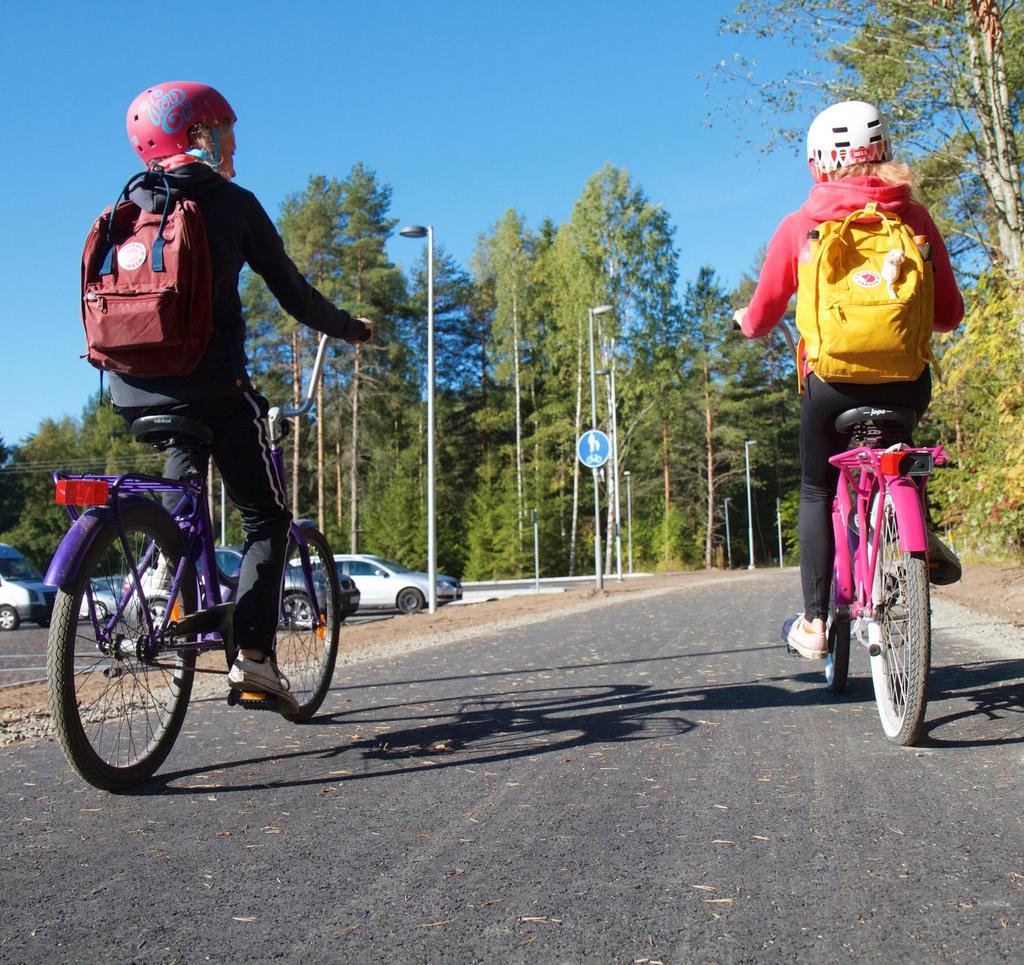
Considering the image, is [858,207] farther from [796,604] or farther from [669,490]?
[669,490]

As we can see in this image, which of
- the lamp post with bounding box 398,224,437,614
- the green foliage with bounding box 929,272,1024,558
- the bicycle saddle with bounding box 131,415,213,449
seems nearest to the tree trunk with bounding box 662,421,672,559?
the lamp post with bounding box 398,224,437,614

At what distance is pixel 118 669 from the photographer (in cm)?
Answer: 317

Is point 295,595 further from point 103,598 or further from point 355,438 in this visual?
point 355,438

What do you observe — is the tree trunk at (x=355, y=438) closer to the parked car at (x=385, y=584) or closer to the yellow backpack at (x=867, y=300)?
the parked car at (x=385, y=584)

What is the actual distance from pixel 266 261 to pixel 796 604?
1016cm

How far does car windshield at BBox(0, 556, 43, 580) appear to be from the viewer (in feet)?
70.6

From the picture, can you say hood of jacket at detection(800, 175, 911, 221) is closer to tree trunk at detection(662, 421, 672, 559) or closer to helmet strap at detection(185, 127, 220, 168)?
helmet strap at detection(185, 127, 220, 168)

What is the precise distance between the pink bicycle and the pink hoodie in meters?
0.53

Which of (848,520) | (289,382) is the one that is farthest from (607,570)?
(848,520)

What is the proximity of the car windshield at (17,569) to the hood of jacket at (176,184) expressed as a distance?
20.4 m

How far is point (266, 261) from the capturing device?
A: 3.63 m

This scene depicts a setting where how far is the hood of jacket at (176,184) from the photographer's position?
324cm

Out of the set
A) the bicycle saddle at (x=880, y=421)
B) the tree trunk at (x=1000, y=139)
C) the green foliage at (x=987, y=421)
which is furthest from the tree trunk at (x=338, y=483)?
the bicycle saddle at (x=880, y=421)

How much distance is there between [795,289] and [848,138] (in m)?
0.59
